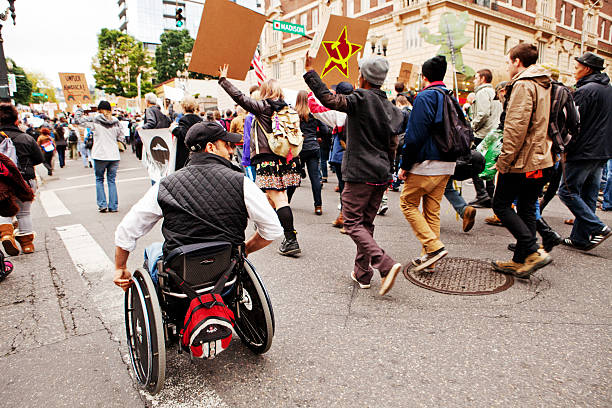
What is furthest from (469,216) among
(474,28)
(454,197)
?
(474,28)

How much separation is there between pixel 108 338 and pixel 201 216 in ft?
4.75

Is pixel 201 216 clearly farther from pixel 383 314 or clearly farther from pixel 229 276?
pixel 383 314

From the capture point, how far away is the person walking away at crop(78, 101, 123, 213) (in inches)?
291

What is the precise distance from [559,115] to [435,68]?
1232 mm

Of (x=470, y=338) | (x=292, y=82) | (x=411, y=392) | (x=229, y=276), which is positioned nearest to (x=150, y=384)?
(x=229, y=276)

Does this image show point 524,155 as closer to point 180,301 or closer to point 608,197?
point 180,301

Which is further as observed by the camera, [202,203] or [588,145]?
[588,145]

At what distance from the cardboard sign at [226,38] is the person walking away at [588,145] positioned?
3705 mm

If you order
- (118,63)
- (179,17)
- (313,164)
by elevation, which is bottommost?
(313,164)

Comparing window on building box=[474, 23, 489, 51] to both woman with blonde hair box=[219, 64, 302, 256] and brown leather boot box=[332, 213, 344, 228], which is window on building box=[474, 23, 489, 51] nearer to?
brown leather boot box=[332, 213, 344, 228]

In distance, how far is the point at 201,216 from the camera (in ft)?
7.61

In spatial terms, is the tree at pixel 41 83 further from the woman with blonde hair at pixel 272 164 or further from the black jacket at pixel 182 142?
the woman with blonde hair at pixel 272 164

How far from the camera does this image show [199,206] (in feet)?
7.60

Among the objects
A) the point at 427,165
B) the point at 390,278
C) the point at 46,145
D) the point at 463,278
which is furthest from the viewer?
the point at 46,145
